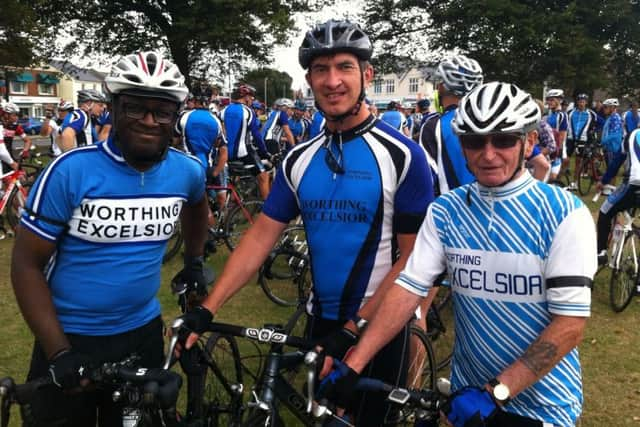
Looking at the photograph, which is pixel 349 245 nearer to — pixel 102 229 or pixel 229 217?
pixel 102 229

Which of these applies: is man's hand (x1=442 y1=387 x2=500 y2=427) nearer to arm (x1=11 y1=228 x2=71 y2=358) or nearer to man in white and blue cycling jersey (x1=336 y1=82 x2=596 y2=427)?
man in white and blue cycling jersey (x1=336 y1=82 x2=596 y2=427)

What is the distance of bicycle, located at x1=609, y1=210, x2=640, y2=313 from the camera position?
5.90m

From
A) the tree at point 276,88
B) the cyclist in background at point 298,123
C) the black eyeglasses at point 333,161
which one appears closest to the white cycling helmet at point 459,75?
the black eyeglasses at point 333,161

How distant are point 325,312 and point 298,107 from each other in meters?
16.1

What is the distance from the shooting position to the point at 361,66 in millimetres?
2455

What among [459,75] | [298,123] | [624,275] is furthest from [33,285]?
[298,123]

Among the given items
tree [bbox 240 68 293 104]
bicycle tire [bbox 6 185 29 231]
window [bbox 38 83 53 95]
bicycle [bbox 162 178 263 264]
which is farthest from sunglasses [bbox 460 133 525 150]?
window [bbox 38 83 53 95]

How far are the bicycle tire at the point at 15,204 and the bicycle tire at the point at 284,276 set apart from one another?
5.15m

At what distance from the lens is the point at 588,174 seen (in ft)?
48.5

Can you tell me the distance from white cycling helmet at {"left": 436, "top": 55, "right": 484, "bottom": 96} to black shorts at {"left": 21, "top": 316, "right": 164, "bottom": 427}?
3138 mm

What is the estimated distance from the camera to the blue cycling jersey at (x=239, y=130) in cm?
→ 895

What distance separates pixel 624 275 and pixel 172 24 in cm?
2114

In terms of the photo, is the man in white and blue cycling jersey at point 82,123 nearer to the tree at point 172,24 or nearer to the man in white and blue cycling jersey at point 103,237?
the man in white and blue cycling jersey at point 103,237

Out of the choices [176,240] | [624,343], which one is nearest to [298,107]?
[176,240]
